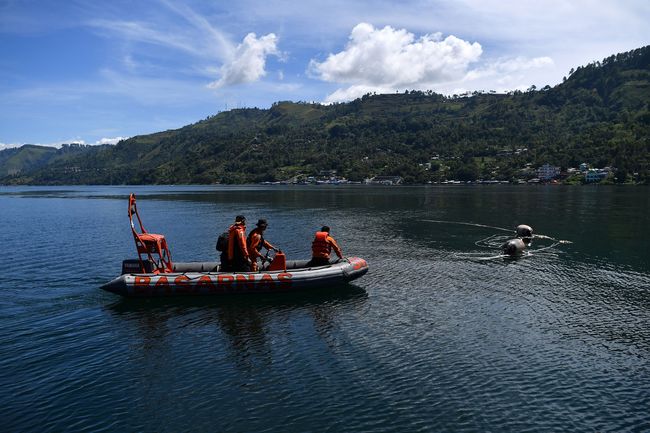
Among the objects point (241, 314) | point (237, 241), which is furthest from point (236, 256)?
point (241, 314)

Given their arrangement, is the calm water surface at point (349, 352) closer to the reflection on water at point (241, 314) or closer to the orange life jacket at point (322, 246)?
the reflection on water at point (241, 314)

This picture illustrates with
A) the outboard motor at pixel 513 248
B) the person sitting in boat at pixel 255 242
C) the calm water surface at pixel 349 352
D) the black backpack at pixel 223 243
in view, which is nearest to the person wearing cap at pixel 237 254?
the black backpack at pixel 223 243

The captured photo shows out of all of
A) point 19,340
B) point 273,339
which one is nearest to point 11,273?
point 19,340

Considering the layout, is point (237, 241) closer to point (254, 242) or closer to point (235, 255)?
point (235, 255)

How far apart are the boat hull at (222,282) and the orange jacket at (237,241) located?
3.89ft

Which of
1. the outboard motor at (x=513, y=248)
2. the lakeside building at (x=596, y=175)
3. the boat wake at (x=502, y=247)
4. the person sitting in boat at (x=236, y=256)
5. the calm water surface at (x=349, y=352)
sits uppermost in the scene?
the lakeside building at (x=596, y=175)

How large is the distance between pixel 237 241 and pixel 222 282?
7.88 ft

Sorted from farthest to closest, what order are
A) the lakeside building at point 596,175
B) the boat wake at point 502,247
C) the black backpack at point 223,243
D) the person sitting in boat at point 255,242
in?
1. the lakeside building at point 596,175
2. the boat wake at point 502,247
3. the person sitting in boat at point 255,242
4. the black backpack at point 223,243

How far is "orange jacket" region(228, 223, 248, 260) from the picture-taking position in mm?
24562

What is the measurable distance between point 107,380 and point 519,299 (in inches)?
808

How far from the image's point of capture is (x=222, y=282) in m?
24.4

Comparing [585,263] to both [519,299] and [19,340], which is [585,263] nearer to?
[519,299]

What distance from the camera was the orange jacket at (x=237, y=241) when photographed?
80.6 feet

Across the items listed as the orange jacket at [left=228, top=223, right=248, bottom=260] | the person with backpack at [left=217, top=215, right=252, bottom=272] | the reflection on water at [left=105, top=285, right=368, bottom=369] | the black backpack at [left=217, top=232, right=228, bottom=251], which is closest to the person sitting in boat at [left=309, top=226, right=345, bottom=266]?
the reflection on water at [left=105, top=285, right=368, bottom=369]
